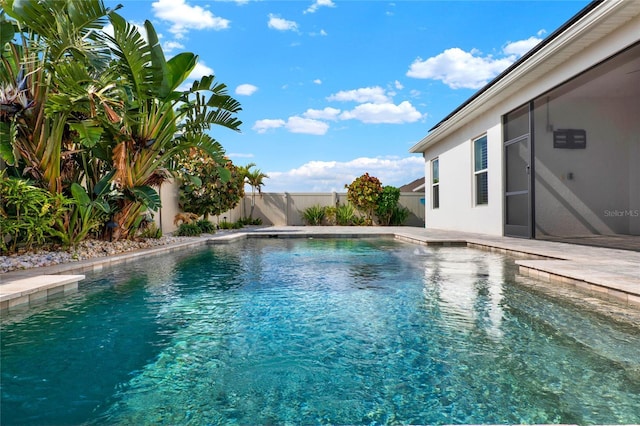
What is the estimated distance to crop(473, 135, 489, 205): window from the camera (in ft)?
38.1

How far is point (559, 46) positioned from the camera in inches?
274

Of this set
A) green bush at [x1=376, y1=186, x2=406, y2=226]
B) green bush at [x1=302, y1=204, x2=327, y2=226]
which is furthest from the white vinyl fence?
green bush at [x1=376, y1=186, x2=406, y2=226]

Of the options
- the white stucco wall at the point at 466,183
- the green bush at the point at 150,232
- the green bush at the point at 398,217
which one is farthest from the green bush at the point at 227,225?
the white stucco wall at the point at 466,183

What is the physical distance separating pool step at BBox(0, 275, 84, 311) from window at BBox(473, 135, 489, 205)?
10.4 metres

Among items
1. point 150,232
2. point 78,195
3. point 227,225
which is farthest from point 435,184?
point 78,195

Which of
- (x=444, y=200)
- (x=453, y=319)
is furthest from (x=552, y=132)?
(x=453, y=319)

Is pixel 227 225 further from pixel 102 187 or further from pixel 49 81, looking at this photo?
pixel 49 81

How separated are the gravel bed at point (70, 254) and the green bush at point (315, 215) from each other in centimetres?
1190

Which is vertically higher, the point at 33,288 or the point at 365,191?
the point at 365,191

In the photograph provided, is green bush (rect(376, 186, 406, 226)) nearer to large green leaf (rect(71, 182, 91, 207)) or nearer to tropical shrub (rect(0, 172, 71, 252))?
large green leaf (rect(71, 182, 91, 207))

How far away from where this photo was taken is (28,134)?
21.3ft

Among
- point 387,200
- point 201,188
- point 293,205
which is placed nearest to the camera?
point 201,188

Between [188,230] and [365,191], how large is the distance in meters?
9.40

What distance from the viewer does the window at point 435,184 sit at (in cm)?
1597
